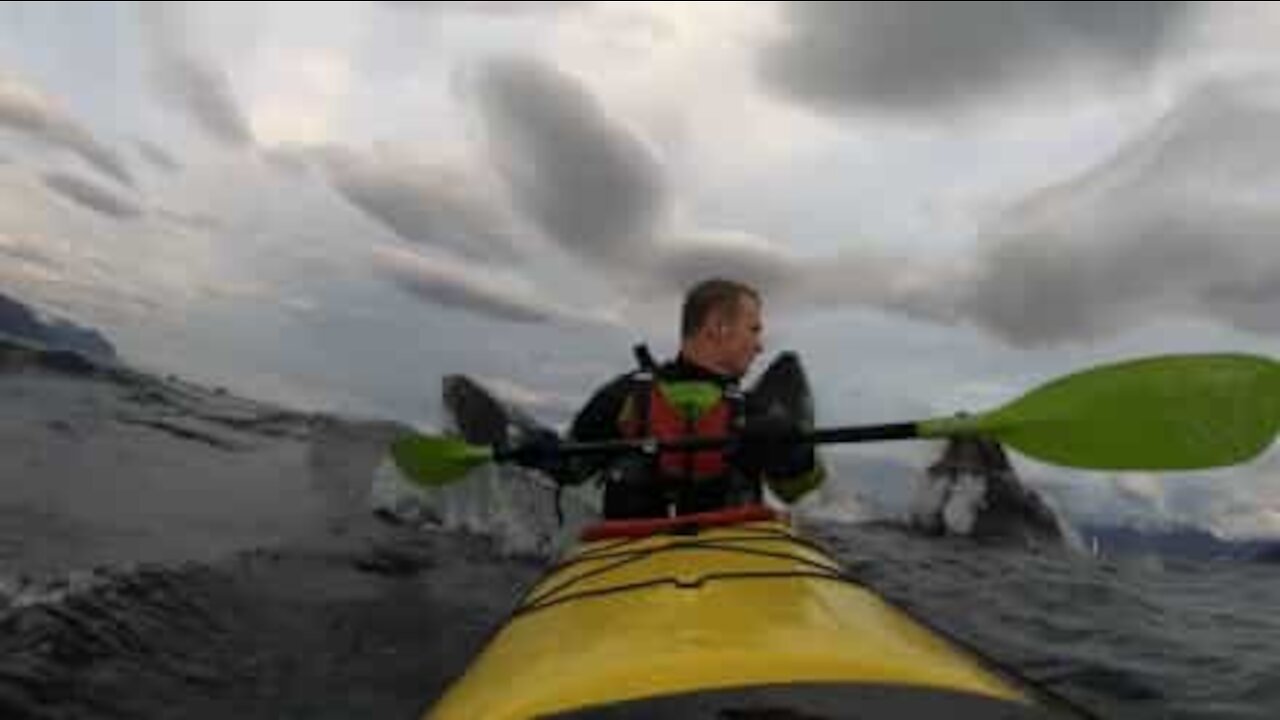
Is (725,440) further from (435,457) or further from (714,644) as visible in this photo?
(435,457)

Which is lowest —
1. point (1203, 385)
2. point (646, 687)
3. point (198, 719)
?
point (198, 719)

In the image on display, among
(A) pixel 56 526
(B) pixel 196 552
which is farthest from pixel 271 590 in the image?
(A) pixel 56 526

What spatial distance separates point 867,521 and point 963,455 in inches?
78.3

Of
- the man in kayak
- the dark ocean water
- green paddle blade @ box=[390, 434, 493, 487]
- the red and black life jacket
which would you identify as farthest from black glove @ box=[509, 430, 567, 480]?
the dark ocean water

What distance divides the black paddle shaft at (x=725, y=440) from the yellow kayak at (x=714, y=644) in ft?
1.24

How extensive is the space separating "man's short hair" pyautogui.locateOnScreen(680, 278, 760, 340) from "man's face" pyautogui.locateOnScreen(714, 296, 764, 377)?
1.2 inches

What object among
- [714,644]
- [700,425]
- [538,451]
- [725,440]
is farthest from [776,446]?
[714,644]

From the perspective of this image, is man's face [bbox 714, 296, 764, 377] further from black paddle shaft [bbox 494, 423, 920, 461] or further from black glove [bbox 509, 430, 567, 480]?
black glove [bbox 509, 430, 567, 480]

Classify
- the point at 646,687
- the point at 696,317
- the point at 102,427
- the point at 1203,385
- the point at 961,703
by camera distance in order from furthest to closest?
the point at 102,427 < the point at 696,317 < the point at 1203,385 < the point at 961,703 < the point at 646,687

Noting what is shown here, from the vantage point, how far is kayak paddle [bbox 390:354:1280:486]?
18.1 ft

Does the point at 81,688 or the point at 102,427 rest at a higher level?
the point at 102,427

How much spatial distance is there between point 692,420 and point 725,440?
1.44 feet

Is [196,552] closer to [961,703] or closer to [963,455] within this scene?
[961,703]

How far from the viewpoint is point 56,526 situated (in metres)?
9.85
